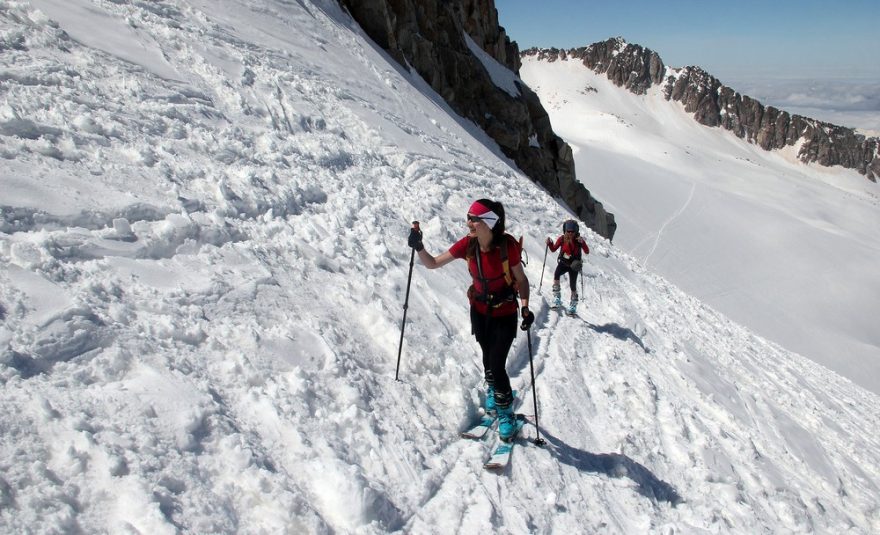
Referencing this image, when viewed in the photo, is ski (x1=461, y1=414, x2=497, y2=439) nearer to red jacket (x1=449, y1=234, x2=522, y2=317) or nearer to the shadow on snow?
the shadow on snow

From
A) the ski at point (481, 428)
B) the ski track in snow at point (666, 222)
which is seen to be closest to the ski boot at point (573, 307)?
the ski at point (481, 428)

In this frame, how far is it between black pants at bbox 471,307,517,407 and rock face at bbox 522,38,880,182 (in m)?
136

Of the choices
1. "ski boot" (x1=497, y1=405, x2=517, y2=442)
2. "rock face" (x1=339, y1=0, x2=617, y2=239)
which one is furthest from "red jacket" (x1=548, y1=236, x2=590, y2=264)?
"rock face" (x1=339, y1=0, x2=617, y2=239)

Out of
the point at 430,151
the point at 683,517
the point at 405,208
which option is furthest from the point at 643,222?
the point at 683,517

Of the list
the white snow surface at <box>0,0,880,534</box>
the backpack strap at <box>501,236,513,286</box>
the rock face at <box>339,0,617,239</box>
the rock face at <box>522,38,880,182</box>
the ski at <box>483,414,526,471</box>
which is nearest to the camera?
the white snow surface at <box>0,0,880,534</box>

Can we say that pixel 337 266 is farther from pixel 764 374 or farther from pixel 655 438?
pixel 764 374

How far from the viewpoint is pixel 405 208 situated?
9.43 meters

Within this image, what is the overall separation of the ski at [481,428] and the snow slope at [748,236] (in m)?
28.8

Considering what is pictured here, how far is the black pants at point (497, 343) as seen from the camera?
4789mm

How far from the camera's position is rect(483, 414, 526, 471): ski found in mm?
4527

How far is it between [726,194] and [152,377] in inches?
2911

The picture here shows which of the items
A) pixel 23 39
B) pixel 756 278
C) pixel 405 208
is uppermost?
pixel 23 39

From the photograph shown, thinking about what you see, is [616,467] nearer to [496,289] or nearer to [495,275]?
[496,289]

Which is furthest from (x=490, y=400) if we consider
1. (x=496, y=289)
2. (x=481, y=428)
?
(x=496, y=289)
